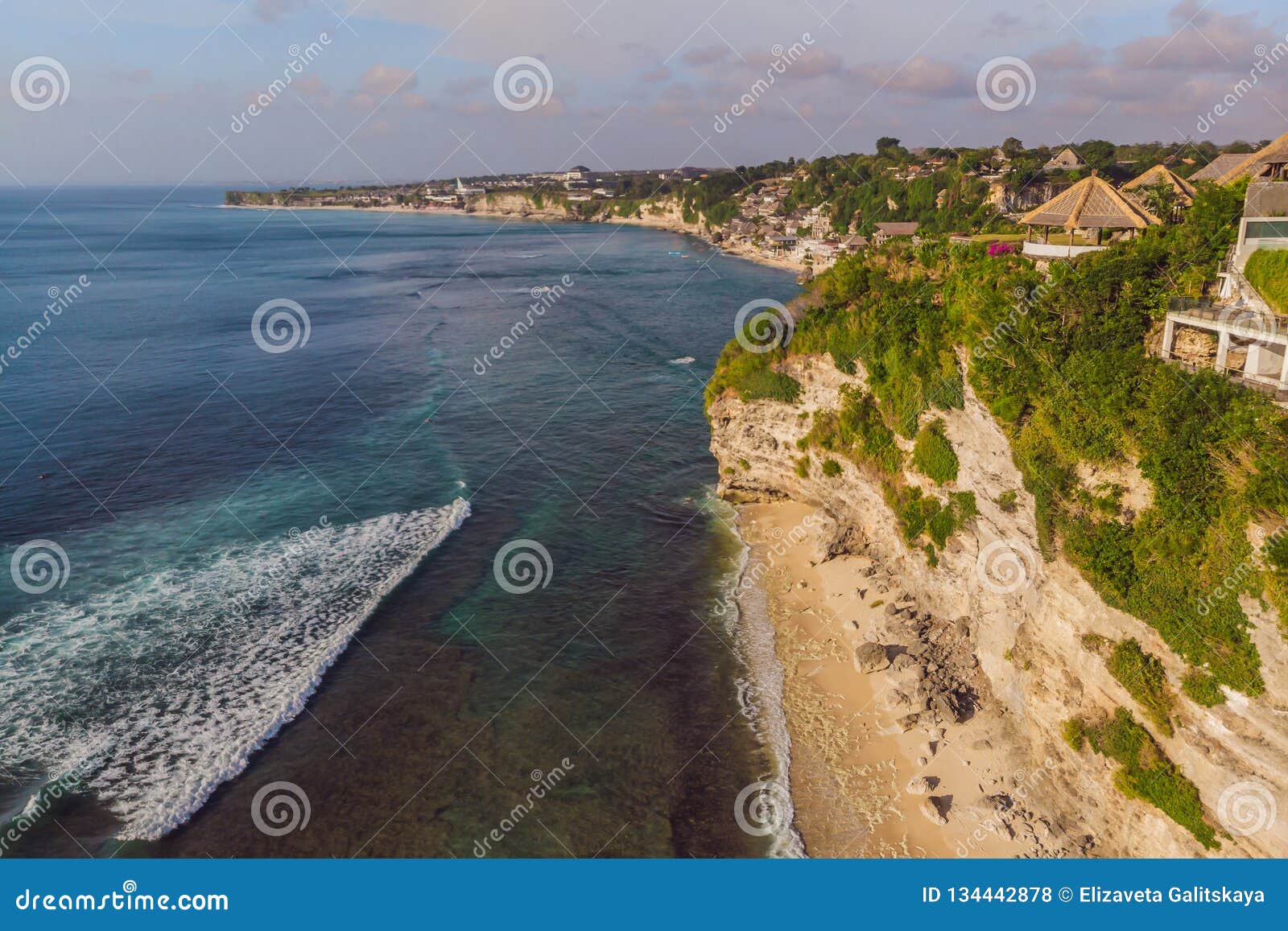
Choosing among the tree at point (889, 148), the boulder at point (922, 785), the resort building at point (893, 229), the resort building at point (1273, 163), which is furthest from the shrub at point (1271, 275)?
the tree at point (889, 148)

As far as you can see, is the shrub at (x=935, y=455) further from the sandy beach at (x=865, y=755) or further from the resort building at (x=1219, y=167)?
the resort building at (x=1219, y=167)

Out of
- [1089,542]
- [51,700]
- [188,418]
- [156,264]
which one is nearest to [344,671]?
[51,700]

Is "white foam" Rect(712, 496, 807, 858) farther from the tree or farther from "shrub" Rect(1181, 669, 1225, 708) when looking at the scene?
the tree

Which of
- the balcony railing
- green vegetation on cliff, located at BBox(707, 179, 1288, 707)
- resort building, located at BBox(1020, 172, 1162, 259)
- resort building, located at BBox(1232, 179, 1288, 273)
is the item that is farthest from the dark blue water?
resort building, located at BBox(1232, 179, 1288, 273)

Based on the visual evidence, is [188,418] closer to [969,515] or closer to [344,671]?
[344,671]

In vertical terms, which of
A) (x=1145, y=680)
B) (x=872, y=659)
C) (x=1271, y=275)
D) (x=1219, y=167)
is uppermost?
(x=1219, y=167)

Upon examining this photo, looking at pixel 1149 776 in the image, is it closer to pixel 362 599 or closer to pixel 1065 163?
pixel 362 599

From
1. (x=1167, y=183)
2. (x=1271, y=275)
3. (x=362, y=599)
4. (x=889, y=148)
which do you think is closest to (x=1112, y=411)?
(x=1271, y=275)
